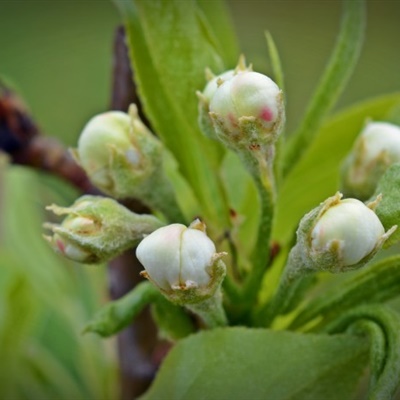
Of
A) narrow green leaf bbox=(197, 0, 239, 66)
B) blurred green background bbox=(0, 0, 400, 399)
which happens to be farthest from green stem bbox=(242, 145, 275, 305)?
blurred green background bbox=(0, 0, 400, 399)

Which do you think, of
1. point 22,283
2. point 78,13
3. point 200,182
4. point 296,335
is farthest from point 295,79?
point 296,335

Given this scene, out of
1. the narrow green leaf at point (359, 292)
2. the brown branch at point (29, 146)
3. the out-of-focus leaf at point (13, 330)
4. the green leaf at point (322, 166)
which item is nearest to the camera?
the narrow green leaf at point (359, 292)

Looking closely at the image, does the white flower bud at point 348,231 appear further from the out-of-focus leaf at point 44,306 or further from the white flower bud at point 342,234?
the out-of-focus leaf at point 44,306

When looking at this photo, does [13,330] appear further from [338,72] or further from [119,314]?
[338,72]

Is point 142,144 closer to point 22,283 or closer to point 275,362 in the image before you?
point 275,362

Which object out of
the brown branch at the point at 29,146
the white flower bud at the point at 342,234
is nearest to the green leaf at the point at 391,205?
the white flower bud at the point at 342,234


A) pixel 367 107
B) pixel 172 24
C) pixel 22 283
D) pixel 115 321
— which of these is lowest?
pixel 22 283
